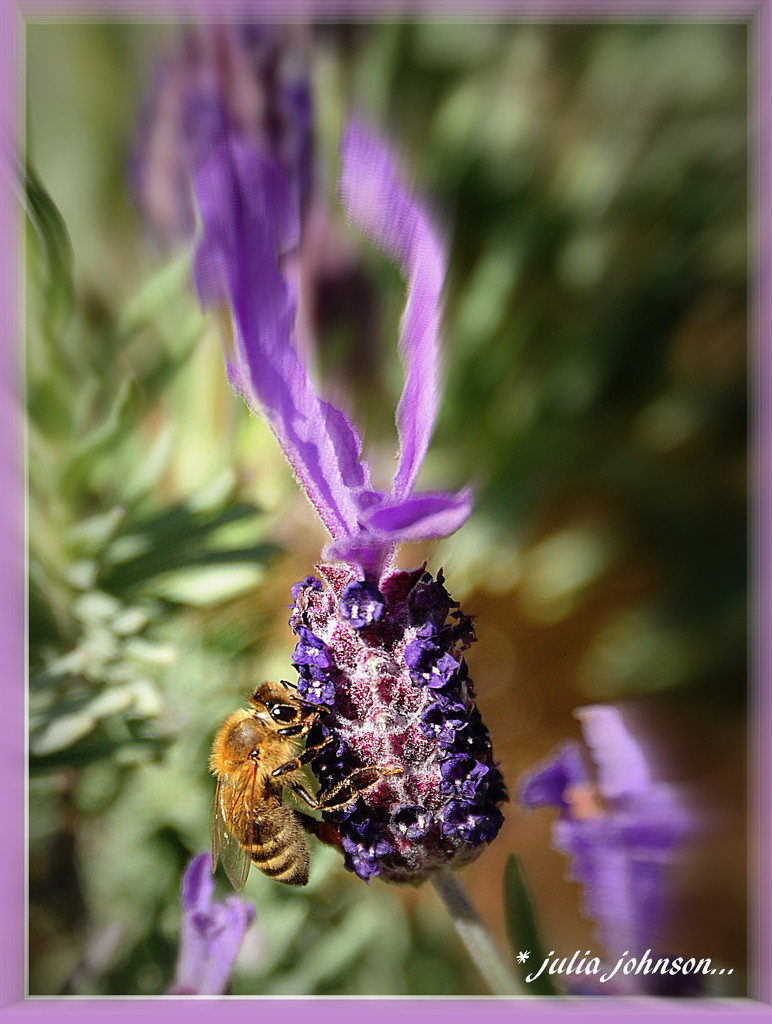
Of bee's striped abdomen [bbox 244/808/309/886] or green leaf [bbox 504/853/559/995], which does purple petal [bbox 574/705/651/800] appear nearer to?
green leaf [bbox 504/853/559/995]

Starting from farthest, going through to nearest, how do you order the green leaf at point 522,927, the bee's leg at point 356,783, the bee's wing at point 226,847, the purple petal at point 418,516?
the green leaf at point 522,927
the bee's wing at point 226,847
the bee's leg at point 356,783
the purple petal at point 418,516

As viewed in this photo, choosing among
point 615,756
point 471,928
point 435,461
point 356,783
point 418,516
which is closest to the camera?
point 418,516

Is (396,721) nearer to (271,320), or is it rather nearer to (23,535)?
(271,320)

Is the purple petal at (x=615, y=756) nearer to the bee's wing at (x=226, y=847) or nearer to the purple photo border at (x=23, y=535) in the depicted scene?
the purple photo border at (x=23, y=535)

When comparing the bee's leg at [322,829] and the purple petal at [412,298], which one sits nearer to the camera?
the purple petal at [412,298]

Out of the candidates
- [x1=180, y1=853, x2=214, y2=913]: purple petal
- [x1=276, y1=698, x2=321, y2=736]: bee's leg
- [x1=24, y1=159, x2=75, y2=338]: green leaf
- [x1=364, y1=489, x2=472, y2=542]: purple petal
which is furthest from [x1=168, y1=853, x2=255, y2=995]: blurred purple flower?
[x1=24, y1=159, x2=75, y2=338]: green leaf

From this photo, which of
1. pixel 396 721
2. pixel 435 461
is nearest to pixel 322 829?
pixel 396 721

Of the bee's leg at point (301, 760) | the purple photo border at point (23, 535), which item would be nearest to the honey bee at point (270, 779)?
A: the bee's leg at point (301, 760)
